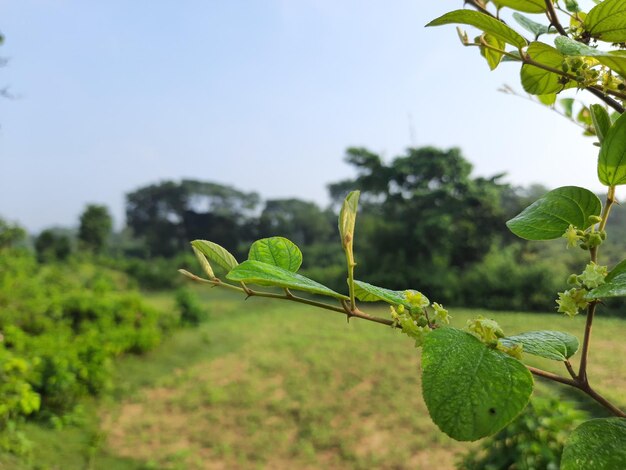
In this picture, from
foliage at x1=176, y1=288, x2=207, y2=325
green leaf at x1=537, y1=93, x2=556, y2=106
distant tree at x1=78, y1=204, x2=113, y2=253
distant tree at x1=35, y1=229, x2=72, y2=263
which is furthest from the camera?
distant tree at x1=78, y1=204, x2=113, y2=253

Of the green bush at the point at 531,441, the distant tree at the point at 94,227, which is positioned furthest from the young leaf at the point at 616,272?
the distant tree at the point at 94,227

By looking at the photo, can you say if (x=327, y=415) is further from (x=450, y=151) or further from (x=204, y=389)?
(x=450, y=151)

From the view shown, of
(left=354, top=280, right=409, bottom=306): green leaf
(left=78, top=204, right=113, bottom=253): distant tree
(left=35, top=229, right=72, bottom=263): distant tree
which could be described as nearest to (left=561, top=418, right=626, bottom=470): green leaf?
(left=354, top=280, right=409, bottom=306): green leaf

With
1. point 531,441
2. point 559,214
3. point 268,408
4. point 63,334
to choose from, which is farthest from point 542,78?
point 63,334

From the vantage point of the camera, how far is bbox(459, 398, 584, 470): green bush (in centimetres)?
129

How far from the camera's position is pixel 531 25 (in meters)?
0.33

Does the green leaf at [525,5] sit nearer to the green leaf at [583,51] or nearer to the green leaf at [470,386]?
the green leaf at [583,51]

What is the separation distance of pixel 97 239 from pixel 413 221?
869 centimetres

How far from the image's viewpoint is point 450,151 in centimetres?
911

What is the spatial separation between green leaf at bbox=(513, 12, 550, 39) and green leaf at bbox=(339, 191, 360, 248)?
0.22m

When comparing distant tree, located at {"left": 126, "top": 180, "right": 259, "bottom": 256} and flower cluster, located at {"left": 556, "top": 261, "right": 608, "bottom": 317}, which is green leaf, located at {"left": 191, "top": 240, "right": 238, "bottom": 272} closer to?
flower cluster, located at {"left": 556, "top": 261, "right": 608, "bottom": 317}

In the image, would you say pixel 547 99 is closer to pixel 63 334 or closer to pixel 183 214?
pixel 63 334

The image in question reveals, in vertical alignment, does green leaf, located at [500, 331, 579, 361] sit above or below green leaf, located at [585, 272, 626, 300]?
below

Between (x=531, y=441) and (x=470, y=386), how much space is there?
145cm
